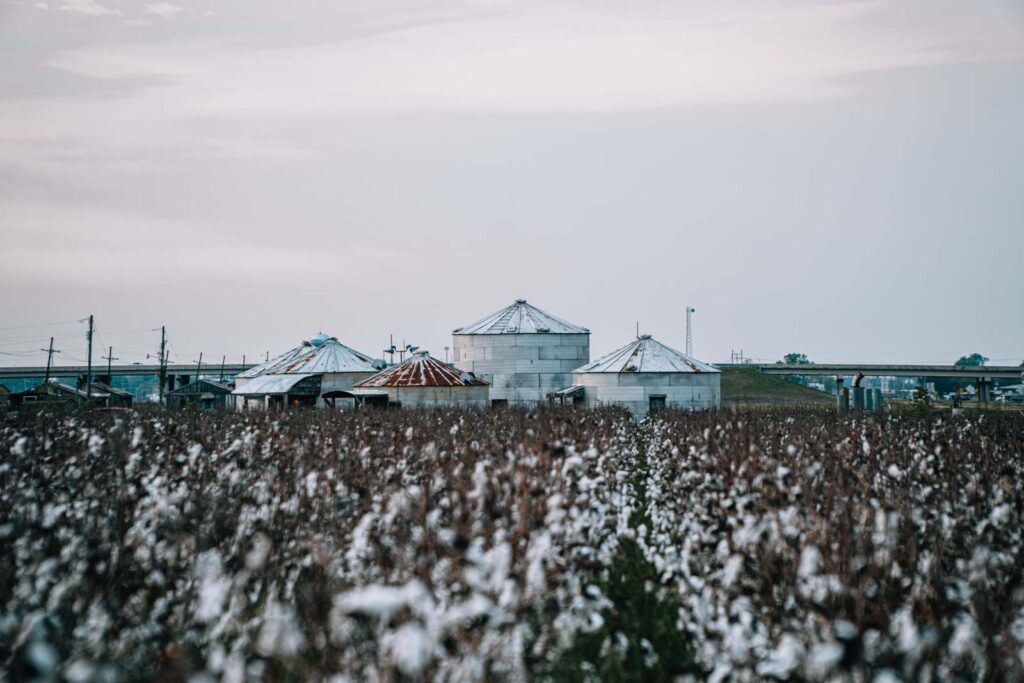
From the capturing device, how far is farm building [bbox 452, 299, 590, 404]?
188 ft

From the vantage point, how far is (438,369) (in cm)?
5103

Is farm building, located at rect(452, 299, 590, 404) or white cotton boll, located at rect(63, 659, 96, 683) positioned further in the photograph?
farm building, located at rect(452, 299, 590, 404)

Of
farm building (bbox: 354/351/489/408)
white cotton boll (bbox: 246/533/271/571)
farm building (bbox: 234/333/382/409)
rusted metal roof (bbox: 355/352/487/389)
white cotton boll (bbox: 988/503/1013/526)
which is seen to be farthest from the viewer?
farm building (bbox: 234/333/382/409)

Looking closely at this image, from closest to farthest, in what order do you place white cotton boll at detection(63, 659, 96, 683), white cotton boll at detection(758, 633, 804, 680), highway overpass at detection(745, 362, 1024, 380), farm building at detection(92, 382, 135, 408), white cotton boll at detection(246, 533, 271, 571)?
1. white cotton boll at detection(63, 659, 96, 683)
2. white cotton boll at detection(758, 633, 804, 680)
3. white cotton boll at detection(246, 533, 271, 571)
4. farm building at detection(92, 382, 135, 408)
5. highway overpass at detection(745, 362, 1024, 380)

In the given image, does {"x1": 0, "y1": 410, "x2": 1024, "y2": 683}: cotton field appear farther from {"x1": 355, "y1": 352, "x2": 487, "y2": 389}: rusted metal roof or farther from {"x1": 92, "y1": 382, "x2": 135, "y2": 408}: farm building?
{"x1": 92, "y1": 382, "x2": 135, "y2": 408}: farm building

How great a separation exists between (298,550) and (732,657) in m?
3.78

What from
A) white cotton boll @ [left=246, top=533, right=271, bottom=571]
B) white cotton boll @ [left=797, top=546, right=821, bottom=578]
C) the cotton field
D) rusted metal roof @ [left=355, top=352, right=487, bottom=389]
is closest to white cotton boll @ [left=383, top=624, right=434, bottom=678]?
the cotton field

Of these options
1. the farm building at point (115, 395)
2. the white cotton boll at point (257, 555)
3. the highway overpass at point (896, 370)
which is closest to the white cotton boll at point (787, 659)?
the white cotton boll at point (257, 555)

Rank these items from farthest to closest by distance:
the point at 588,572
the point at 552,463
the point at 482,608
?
1. the point at 552,463
2. the point at 588,572
3. the point at 482,608

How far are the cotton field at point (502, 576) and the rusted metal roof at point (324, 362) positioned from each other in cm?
4135

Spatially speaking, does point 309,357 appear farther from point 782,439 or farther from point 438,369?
point 782,439

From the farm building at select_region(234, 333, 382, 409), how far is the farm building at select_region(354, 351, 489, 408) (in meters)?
3.53

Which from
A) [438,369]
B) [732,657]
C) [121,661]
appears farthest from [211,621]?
[438,369]

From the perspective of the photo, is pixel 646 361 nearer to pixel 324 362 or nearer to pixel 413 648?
pixel 324 362
